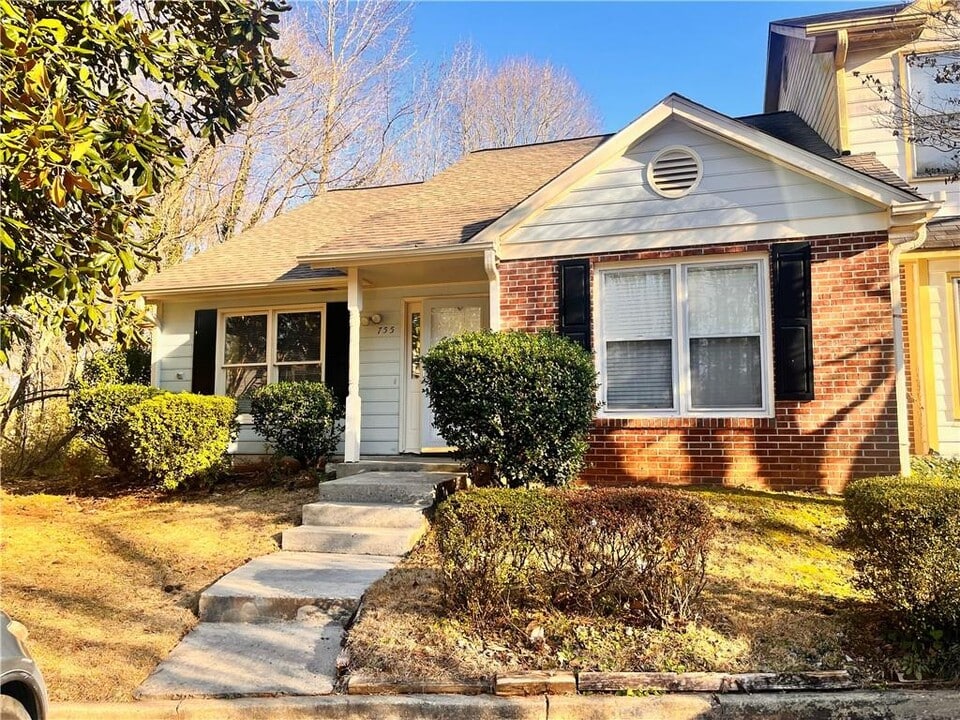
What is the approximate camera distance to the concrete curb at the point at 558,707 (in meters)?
3.41

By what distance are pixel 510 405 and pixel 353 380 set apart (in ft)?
10.3

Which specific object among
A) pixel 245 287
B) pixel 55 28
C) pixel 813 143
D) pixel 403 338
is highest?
pixel 813 143

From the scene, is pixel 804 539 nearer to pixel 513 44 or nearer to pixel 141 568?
pixel 141 568

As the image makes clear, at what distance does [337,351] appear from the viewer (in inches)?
393

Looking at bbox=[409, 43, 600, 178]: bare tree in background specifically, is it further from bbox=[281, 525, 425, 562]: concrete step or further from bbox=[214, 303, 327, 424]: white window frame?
bbox=[281, 525, 425, 562]: concrete step

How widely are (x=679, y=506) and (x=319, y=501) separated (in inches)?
166

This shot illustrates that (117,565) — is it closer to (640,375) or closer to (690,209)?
(640,375)

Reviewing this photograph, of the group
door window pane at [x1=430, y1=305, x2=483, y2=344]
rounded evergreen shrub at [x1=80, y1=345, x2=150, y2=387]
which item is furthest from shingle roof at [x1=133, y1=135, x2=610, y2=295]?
rounded evergreen shrub at [x1=80, y1=345, x2=150, y2=387]

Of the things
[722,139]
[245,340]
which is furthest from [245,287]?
[722,139]

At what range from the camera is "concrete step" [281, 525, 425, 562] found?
5.87 m

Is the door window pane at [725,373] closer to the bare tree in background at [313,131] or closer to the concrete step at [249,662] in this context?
the concrete step at [249,662]

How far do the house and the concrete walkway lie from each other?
2133 millimetres

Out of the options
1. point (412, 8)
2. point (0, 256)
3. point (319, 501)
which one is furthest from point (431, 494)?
point (412, 8)

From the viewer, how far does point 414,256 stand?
8352 mm
